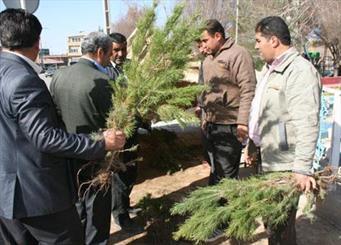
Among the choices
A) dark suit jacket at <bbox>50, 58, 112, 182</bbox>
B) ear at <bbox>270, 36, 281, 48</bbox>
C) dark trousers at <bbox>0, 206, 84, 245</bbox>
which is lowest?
dark trousers at <bbox>0, 206, 84, 245</bbox>

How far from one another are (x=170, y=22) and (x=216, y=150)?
1643mm

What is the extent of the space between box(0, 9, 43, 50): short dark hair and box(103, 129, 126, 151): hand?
648mm

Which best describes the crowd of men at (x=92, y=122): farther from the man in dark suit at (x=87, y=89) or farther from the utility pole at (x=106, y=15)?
the utility pole at (x=106, y=15)

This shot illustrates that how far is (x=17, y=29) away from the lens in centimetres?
193

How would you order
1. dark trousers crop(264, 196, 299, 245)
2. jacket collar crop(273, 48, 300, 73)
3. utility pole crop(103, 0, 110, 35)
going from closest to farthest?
jacket collar crop(273, 48, 300, 73) < dark trousers crop(264, 196, 299, 245) < utility pole crop(103, 0, 110, 35)

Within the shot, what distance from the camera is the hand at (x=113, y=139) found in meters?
2.13

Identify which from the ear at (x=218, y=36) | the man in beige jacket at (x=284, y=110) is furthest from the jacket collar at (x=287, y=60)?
the ear at (x=218, y=36)

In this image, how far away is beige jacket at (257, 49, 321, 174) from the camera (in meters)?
2.25

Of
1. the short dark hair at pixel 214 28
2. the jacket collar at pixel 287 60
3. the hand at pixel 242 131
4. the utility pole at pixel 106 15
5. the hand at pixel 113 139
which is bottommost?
the hand at pixel 242 131

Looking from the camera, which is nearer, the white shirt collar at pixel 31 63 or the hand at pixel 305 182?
the white shirt collar at pixel 31 63

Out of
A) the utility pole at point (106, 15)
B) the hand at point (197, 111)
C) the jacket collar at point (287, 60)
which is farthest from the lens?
the utility pole at point (106, 15)

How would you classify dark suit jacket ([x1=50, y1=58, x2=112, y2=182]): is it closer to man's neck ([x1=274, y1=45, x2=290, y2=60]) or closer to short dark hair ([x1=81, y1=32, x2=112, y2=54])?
short dark hair ([x1=81, y1=32, x2=112, y2=54])

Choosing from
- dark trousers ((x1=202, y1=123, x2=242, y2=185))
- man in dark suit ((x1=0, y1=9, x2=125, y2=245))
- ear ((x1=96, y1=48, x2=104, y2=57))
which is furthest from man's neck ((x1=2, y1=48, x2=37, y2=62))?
dark trousers ((x1=202, y1=123, x2=242, y2=185))

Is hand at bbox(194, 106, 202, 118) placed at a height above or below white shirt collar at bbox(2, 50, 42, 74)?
below
